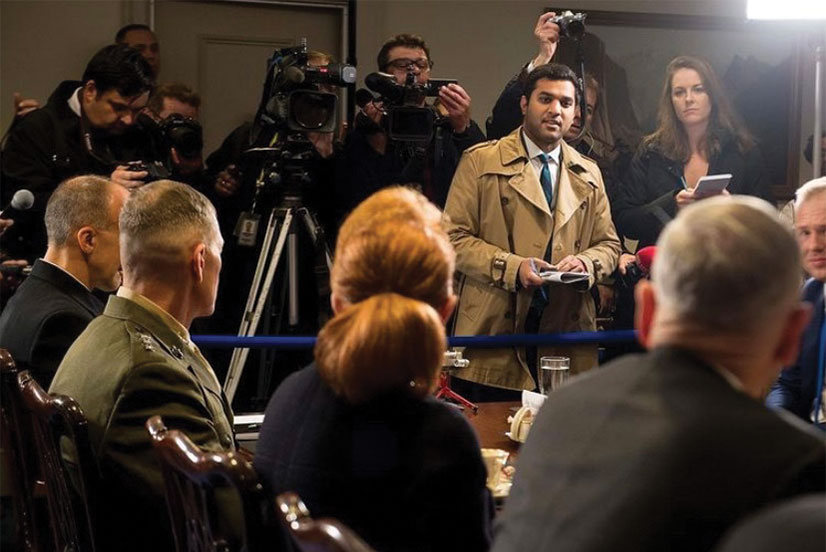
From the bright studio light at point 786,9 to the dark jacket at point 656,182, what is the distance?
49 centimetres

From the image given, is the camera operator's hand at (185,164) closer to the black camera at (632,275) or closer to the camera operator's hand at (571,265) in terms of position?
the camera operator's hand at (571,265)

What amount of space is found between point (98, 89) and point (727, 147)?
2208mm

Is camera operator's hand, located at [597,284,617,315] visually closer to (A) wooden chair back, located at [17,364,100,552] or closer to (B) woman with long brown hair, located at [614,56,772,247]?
(B) woman with long brown hair, located at [614,56,772,247]

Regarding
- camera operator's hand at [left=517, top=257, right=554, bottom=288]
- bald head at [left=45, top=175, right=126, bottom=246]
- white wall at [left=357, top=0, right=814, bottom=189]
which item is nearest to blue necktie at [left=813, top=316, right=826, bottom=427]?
camera operator's hand at [left=517, top=257, right=554, bottom=288]

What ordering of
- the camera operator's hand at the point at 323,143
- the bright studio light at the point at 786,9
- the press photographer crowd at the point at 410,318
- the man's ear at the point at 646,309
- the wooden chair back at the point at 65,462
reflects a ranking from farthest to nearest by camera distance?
the bright studio light at the point at 786,9 < the camera operator's hand at the point at 323,143 < the wooden chair back at the point at 65,462 < the man's ear at the point at 646,309 < the press photographer crowd at the point at 410,318

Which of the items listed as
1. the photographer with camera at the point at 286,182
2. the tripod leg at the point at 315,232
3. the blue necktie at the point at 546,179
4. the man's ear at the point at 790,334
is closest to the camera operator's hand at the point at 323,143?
the photographer with camera at the point at 286,182

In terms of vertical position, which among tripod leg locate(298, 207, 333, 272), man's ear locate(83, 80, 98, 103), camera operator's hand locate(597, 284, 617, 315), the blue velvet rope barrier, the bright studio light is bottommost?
the blue velvet rope barrier

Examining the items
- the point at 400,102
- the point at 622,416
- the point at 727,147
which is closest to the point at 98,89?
the point at 400,102

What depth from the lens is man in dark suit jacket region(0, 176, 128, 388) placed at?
9.01ft

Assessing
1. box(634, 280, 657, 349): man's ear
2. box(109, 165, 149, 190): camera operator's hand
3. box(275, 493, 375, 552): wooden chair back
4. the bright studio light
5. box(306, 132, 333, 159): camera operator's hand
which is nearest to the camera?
box(275, 493, 375, 552): wooden chair back

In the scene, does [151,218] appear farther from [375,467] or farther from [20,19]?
[20,19]

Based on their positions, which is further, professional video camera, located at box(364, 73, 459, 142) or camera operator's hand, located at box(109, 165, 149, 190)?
professional video camera, located at box(364, 73, 459, 142)

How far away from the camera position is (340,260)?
1.73 meters

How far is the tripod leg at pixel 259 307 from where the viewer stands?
4.12 meters
